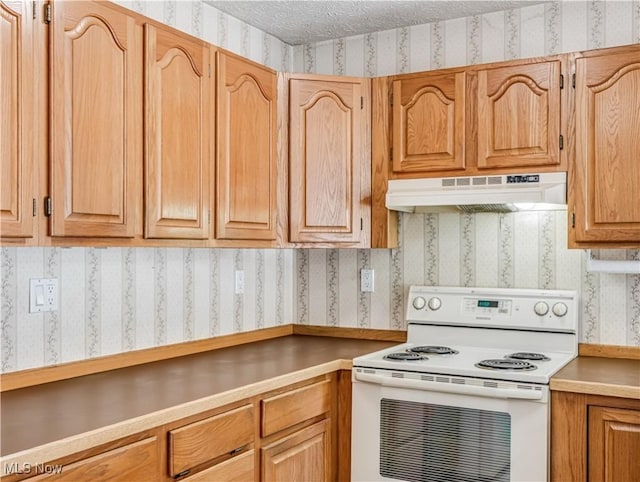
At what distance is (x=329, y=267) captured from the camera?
3.49 metres

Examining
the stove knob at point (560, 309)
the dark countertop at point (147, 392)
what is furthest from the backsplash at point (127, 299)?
the stove knob at point (560, 309)

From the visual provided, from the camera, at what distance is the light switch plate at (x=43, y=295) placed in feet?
7.26

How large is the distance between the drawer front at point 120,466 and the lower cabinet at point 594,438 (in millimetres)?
1369

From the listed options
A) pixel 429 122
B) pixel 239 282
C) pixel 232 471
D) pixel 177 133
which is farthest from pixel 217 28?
pixel 232 471

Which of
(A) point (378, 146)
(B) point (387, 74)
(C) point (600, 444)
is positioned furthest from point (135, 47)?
(C) point (600, 444)

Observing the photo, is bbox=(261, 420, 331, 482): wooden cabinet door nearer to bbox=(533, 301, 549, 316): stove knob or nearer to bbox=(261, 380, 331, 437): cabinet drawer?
bbox=(261, 380, 331, 437): cabinet drawer

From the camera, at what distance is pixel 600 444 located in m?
2.26

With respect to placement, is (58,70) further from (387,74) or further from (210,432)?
(387,74)

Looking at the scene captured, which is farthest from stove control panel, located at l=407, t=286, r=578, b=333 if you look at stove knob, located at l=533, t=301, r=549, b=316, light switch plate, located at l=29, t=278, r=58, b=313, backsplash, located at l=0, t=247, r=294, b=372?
light switch plate, located at l=29, t=278, r=58, b=313

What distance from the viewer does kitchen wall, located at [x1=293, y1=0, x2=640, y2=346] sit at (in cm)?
284

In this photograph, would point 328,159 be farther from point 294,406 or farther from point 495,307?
point 294,406

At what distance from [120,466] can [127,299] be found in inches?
38.1

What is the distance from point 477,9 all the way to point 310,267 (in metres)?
1.51

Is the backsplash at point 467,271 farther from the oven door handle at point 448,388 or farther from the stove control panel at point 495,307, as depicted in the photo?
the oven door handle at point 448,388
